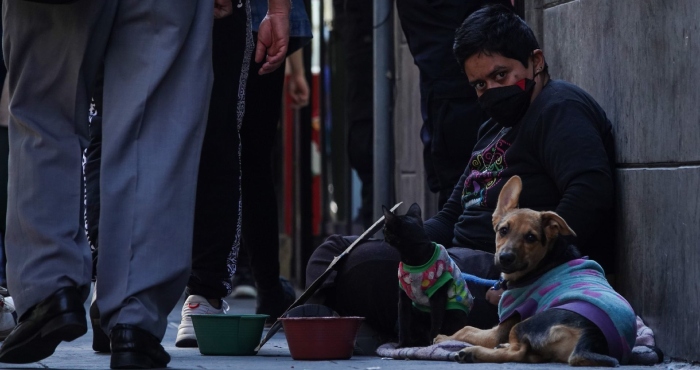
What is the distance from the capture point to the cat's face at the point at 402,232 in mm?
3648

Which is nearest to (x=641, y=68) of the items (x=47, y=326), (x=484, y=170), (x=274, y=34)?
(x=484, y=170)

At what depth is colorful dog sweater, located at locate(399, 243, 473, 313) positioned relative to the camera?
3.67 m

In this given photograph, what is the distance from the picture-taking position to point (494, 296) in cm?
378

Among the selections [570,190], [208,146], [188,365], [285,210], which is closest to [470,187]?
[570,190]

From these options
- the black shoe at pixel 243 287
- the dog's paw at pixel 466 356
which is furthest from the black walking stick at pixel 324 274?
the black shoe at pixel 243 287

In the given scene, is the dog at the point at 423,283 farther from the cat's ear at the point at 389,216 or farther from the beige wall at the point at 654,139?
the beige wall at the point at 654,139

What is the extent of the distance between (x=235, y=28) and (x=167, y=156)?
1.14 meters

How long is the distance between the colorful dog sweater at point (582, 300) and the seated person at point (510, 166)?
24 centimetres

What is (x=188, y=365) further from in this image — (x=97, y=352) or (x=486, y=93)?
(x=486, y=93)

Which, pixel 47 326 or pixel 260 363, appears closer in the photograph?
pixel 47 326

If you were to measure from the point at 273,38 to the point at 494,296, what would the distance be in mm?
1066

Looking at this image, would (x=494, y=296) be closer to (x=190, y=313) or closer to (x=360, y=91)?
(x=190, y=313)

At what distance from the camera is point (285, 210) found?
10516mm

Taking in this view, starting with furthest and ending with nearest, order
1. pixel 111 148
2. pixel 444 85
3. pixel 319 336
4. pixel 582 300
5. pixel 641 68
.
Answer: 1. pixel 444 85
2. pixel 641 68
3. pixel 319 336
4. pixel 582 300
5. pixel 111 148
